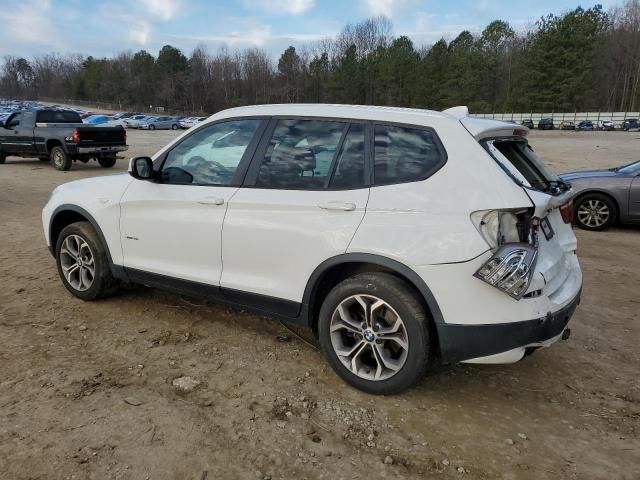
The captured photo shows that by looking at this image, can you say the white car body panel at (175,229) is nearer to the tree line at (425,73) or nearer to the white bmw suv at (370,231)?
the white bmw suv at (370,231)

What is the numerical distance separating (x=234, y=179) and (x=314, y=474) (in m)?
2.02

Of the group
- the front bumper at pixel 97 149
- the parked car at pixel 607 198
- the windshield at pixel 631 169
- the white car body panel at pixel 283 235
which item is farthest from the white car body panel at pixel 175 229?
the front bumper at pixel 97 149

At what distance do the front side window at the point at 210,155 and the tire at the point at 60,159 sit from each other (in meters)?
13.1

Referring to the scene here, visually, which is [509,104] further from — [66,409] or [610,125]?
[66,409]

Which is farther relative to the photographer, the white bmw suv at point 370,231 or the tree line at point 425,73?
the tree line at point 425,73

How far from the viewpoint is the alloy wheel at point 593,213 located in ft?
27.7

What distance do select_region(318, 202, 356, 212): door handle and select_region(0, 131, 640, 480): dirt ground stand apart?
1157mm

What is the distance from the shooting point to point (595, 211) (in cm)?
848

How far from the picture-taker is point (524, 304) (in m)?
2.80

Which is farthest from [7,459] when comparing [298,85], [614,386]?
[298,85]

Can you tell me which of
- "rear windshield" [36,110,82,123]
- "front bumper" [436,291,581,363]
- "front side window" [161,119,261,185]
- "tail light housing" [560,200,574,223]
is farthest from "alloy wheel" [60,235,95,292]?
"rear windshield" [36,110,82,123]

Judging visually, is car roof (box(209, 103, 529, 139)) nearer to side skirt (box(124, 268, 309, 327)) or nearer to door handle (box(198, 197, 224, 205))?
door handle (box(198, 197, 224, 205))

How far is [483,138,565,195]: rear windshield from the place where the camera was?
9.80 feet

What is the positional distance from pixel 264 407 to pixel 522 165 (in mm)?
2183
